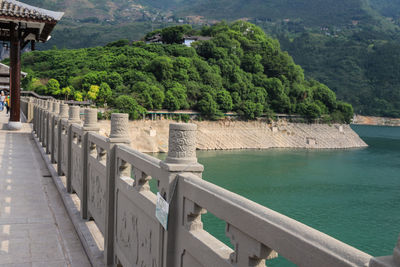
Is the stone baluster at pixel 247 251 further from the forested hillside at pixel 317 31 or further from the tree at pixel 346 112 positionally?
the forested hillside at pixel 317 31

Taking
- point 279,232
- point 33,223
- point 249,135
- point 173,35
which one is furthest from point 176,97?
point 279,232

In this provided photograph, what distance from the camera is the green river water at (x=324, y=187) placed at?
16.3 m

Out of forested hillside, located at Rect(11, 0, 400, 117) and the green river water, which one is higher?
forested hillside, located at Rect(11, 0, 400, 117)

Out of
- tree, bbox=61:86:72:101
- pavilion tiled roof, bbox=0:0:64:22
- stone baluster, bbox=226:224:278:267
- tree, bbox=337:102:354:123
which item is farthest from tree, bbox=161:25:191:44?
stone baluster, bbox=226:224:278:267

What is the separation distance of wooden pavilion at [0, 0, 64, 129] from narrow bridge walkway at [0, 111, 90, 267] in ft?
17.8

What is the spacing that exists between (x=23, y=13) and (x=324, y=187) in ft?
69.0

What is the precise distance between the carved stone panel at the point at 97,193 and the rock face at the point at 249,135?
105 ft

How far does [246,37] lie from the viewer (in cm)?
6512

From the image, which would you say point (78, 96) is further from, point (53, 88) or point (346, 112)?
point (346, 112)

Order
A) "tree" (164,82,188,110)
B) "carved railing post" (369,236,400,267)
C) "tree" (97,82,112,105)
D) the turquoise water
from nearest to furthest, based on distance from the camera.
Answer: "carved railing post" (369,236,400,267) < the turquoise water < "tree" (97,82,112,105) < "tree" (164,82,188,110)

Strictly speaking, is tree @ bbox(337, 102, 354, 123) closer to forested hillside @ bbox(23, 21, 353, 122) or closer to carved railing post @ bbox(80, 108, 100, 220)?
forested hillside @ bbox(23, 21, 353, 122)

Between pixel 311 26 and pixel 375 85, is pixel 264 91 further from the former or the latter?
pixel 311 26

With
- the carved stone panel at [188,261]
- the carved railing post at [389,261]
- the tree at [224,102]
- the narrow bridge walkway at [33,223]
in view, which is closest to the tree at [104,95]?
the tree at [224,102]

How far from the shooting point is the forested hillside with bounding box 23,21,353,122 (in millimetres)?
41906
